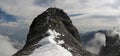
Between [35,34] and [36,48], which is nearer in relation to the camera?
[36,48]

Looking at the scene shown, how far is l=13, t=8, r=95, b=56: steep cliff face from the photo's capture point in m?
75.0

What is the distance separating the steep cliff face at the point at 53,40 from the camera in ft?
246

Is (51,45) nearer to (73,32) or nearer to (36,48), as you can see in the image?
(36,48)

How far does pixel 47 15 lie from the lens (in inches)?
4791

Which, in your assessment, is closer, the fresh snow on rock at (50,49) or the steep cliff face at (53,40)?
the fresh snow on rock at (50,49)

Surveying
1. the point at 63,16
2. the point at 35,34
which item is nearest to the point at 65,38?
the point at 35,34

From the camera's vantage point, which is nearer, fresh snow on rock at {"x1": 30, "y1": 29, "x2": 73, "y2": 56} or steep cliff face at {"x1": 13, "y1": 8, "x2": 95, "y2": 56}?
fresh snow on rock at {"x1": 30, "y1": 29, "x2": 73, "y2": 56}

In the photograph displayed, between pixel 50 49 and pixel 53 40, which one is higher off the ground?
pixel 53 40

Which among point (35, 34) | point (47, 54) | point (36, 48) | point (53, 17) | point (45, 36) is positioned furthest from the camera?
point (53, 17)

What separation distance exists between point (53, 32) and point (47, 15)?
25866mm

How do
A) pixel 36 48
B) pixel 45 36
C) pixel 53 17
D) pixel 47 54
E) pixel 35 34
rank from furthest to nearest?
pixel 53 17
pixel 35 34
pixel 45 36
pixel 36 48
pixel 47 54

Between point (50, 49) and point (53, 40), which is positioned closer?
point (50, 49)

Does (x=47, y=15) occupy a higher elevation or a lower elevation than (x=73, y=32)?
higher

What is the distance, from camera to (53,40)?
86.6m
